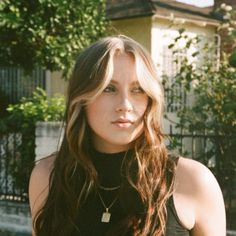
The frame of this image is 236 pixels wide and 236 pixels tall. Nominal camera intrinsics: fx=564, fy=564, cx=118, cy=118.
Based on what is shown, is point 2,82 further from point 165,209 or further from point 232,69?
point 165,209

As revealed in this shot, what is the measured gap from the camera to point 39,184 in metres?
2.21

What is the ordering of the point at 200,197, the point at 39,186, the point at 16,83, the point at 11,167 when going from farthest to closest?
the point at 16,83
the point at 11,167
the point at 39,186
the point at 200,197

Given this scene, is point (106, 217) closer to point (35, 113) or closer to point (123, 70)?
point (123, 70)

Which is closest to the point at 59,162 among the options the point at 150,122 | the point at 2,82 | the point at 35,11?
the point at 150,122

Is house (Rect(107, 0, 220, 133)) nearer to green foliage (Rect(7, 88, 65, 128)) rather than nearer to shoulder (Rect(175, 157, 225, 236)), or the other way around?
green foliage (Rect(7, 88, 65, 128))

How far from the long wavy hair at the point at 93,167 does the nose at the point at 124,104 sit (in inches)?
2.9

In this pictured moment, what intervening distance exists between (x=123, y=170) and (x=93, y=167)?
114 mm

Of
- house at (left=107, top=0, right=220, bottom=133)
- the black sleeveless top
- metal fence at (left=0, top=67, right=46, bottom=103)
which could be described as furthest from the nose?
metal fence at (left=0, top=67, right=46, bottom=103)

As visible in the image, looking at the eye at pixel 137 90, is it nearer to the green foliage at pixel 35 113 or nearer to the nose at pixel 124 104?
the nose at pixel 124 104

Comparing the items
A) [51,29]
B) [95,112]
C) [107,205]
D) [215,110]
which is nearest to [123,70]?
[95,112]

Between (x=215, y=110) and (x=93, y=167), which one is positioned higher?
(x=215, y=110)

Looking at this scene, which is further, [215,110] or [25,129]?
[25,129]

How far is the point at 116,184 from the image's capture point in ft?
6.74

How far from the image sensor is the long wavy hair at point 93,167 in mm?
1962
